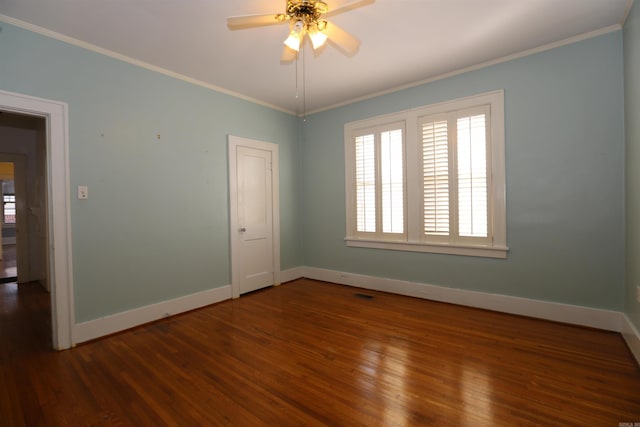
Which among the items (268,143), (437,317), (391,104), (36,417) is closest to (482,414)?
(437,317)

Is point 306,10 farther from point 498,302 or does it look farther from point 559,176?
point 498,302

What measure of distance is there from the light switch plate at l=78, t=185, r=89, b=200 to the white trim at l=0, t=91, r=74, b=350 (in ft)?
0.31

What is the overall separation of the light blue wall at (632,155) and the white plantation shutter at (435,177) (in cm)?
155

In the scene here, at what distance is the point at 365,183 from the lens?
4.43 meters

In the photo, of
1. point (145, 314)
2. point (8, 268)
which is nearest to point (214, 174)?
point (145, 314)

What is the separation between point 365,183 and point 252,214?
175 cm

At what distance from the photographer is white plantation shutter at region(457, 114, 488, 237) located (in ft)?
11.2

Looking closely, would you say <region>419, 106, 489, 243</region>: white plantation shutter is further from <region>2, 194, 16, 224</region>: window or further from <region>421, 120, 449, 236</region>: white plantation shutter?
<region>2, 194, 16, 224</region>: window

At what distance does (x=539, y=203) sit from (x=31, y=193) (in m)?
7.66

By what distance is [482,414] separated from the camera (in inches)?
69.0

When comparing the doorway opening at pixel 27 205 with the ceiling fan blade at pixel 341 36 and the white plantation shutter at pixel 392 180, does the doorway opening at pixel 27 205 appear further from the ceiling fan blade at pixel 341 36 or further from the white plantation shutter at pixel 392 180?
the white plantation shutter at pixel 392 180

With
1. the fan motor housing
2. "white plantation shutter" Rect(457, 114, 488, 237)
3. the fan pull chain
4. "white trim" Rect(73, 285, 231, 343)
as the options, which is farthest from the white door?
"white plantation shutter" Rect(457, 114, 488, 237)

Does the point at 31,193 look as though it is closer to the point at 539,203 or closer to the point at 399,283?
the point at 399,283

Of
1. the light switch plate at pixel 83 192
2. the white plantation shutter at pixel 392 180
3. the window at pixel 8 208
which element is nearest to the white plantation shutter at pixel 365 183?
the white plantation shutter at pixel 392 180
